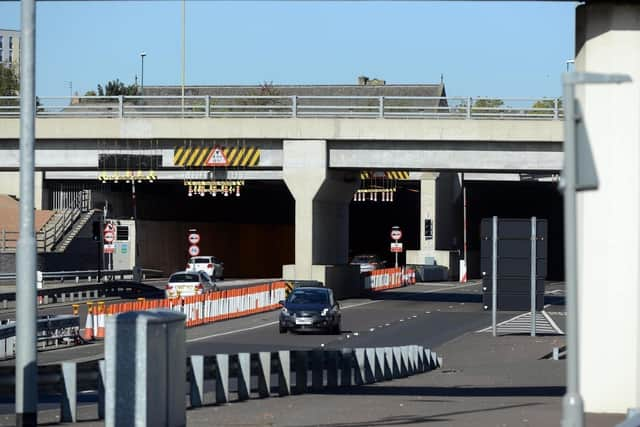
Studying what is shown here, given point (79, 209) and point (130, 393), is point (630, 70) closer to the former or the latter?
point (130, 393)

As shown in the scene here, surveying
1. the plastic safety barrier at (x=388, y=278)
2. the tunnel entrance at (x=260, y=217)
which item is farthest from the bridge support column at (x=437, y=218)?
the plastic safety barrier at (x=388, y=278)

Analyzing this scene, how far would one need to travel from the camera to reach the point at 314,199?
5203cm

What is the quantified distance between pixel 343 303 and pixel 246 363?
113 ft

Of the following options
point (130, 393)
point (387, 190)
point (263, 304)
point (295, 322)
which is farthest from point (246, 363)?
point (387, 190)

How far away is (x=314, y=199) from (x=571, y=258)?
41993 millimetres

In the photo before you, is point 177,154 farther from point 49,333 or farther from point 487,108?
point 49,333

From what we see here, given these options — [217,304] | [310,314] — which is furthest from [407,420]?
[217,304]

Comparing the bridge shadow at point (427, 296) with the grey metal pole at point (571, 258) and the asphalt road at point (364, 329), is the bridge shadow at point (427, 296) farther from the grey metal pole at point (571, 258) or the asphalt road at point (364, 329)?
the grey metal pole at point (571, 258)

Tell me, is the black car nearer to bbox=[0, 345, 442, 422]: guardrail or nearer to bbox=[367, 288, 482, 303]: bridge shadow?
bbox=[0, 345, 442, 422]: guardrail

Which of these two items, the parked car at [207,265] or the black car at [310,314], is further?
the parked car at [207,265]

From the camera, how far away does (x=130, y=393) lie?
14.4 meters

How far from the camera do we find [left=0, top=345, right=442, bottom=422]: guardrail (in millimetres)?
17391

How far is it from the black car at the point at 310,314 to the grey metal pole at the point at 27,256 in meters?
24.3

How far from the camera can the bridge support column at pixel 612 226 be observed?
1783 cm
